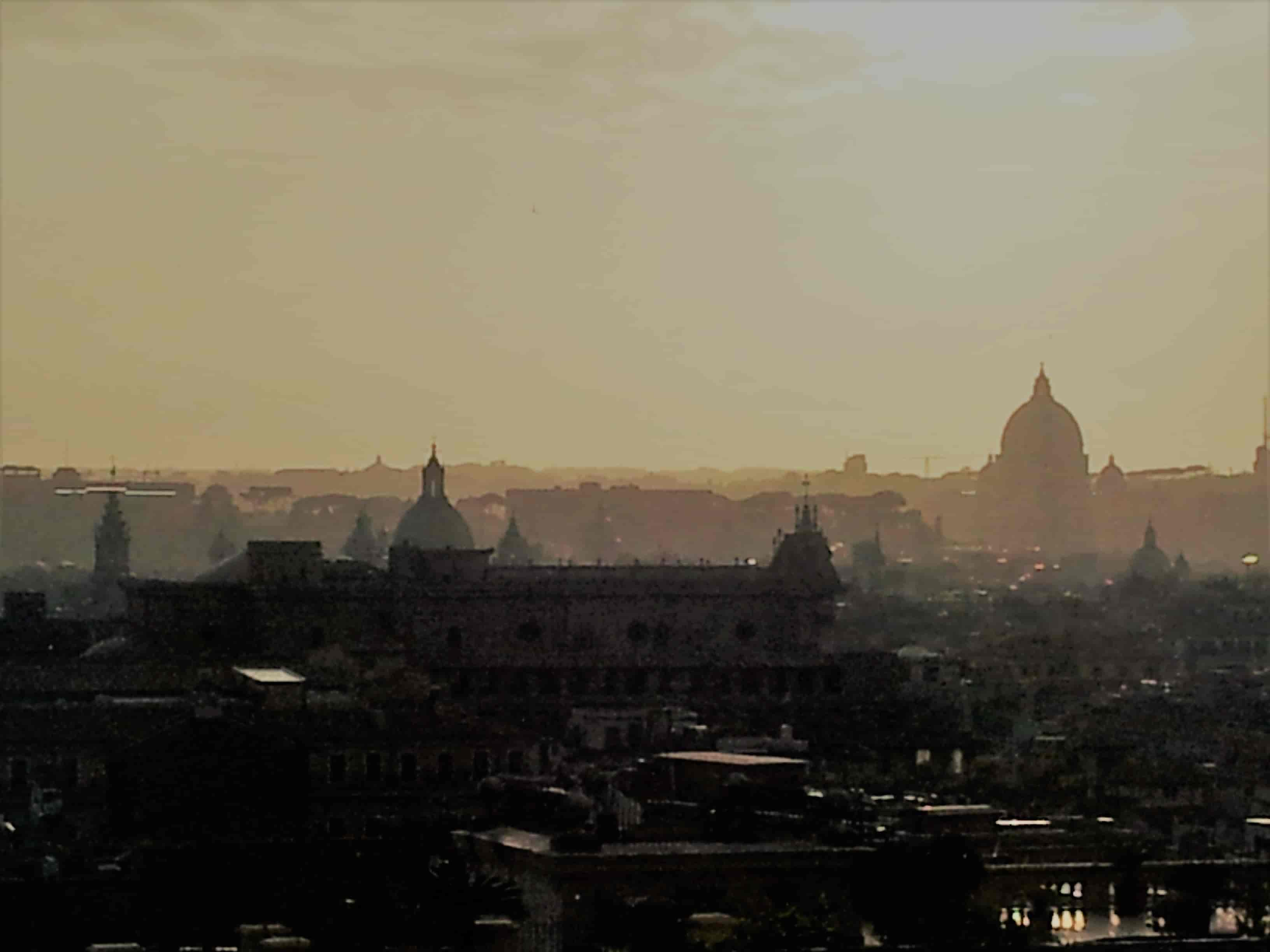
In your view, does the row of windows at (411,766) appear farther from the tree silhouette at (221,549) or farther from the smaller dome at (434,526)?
the tree silhouette at (221,549)

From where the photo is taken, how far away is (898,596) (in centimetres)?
16462

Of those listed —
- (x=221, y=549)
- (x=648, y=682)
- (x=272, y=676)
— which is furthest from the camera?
(x=221, y=549)

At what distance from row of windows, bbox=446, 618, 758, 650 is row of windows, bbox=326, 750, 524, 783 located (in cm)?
2907

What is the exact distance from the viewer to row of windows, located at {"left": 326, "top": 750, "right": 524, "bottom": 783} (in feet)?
145

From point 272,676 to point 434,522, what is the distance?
70.6m

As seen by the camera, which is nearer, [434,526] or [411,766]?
[411,766]

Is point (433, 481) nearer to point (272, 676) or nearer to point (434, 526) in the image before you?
point (434, 526)

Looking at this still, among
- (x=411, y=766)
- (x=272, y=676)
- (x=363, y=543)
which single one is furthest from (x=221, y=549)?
(x=411, y=766)

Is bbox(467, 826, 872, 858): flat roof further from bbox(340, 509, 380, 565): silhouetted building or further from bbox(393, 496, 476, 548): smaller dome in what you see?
bbox(340, 509, 380, 565): silhouetted building

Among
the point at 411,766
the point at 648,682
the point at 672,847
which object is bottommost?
the point at 672,847

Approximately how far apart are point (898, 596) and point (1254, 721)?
95127 mm

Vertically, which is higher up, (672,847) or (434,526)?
(434,526)

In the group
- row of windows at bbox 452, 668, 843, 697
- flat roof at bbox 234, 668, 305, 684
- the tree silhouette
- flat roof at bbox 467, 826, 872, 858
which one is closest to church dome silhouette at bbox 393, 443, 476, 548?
the tree silhouette

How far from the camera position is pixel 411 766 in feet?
148
